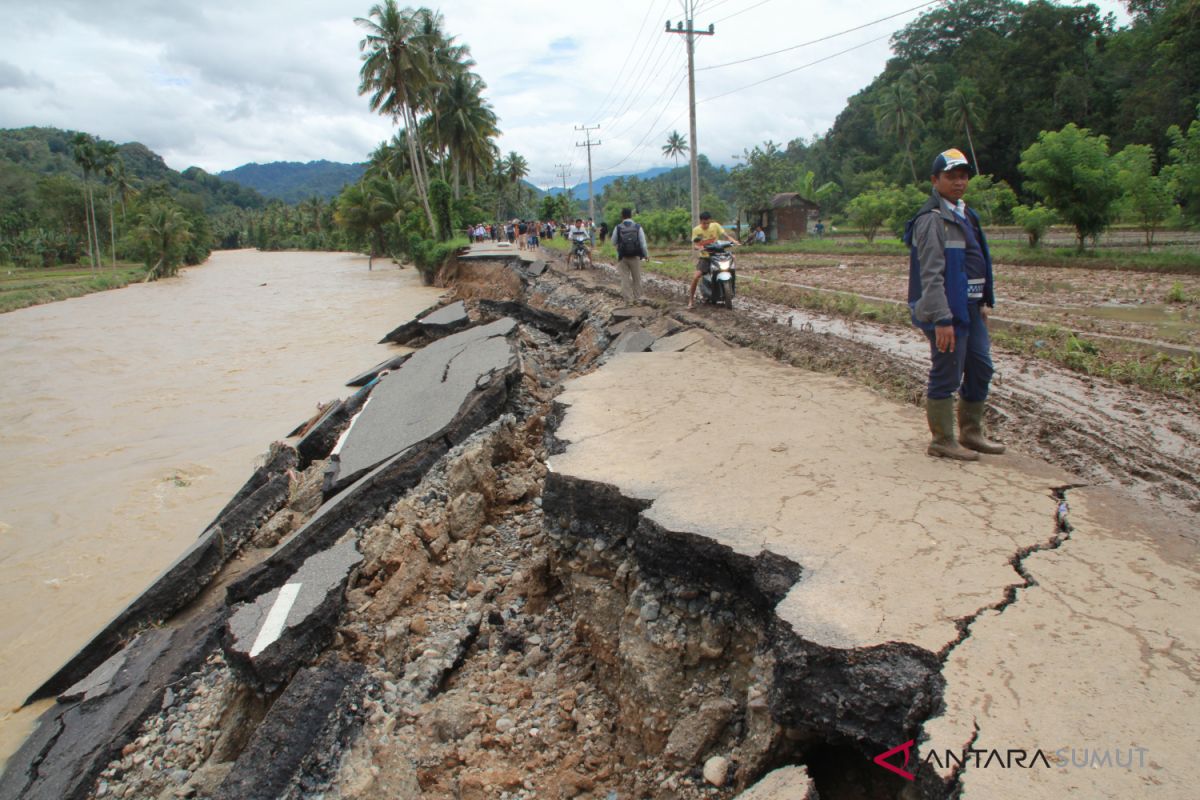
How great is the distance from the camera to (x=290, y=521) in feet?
17.9

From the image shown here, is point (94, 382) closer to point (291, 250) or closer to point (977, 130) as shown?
point (977, 130)

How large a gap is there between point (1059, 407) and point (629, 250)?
21.2 ft

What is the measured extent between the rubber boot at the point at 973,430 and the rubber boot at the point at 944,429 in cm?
15

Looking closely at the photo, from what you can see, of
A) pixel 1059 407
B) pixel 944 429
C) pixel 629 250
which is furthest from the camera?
pixel 629 250

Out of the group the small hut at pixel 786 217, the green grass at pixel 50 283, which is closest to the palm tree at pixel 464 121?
the small hut at pixel 786 217

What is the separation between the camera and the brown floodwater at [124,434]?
5840 millimetres

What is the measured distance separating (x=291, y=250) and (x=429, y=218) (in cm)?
6377

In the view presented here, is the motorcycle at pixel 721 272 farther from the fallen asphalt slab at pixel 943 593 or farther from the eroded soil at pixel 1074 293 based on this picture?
the fallen asphalt slab at pixel 943 593

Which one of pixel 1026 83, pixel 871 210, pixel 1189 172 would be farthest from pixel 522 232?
pixel 1189 172

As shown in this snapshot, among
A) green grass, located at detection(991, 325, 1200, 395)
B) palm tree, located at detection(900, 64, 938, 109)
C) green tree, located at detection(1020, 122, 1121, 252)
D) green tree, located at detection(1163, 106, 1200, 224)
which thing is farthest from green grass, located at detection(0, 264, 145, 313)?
palm tree, located at detection(900, 64, 938, 109)

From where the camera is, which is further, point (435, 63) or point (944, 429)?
point (435, 63)

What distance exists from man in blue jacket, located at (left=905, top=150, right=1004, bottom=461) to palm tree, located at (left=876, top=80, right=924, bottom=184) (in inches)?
1815

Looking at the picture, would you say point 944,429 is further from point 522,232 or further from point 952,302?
point 522,232

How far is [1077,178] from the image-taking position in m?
17.8
